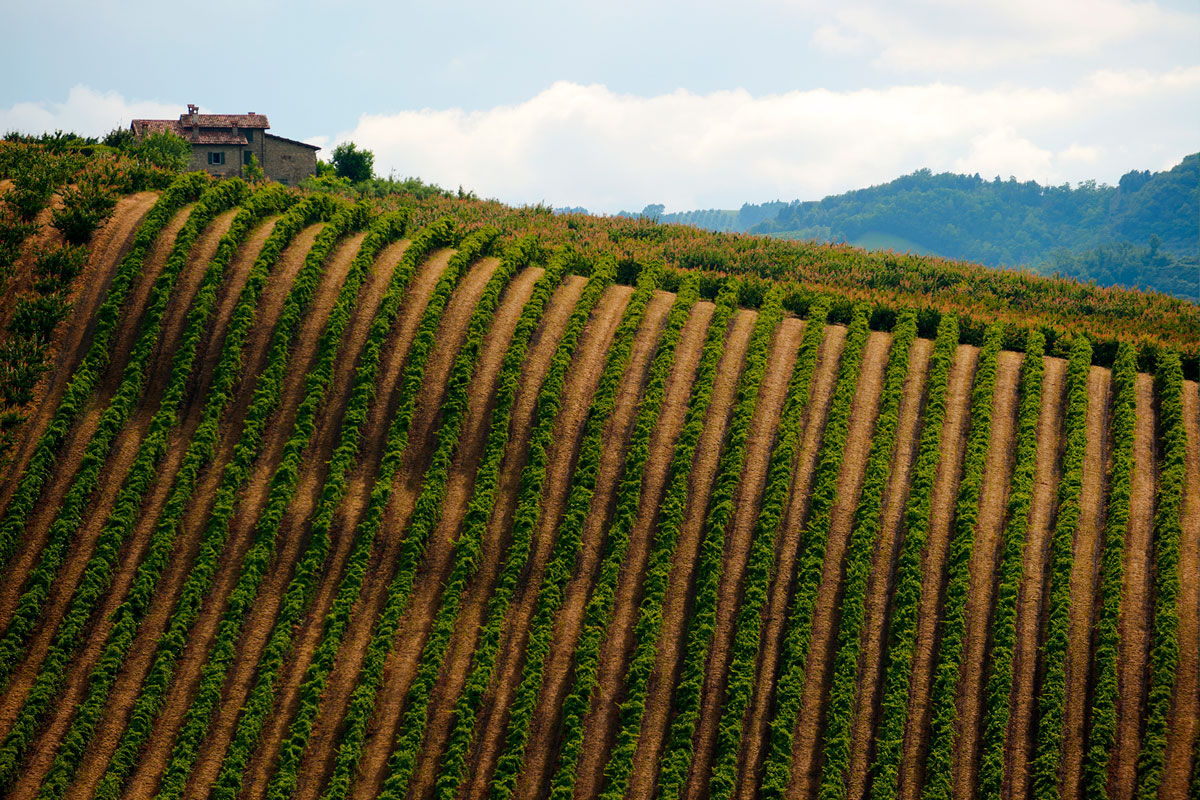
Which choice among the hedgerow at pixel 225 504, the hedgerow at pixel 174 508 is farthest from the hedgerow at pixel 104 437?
the hedgerow at pixel 225 504

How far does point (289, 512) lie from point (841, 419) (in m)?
19.4

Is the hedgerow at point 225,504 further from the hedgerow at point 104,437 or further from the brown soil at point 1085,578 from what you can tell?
the brown soil at point 1085,578

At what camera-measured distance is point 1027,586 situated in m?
26.0

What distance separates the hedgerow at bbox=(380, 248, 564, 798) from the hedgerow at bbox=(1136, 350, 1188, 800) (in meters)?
19.9

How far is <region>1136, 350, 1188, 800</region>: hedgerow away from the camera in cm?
2269

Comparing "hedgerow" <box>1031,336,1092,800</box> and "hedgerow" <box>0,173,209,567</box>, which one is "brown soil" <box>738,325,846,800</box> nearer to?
"hedgerow" <box>1031,336,1092,800</box>

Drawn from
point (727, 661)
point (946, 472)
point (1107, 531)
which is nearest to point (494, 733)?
point (727, 661)

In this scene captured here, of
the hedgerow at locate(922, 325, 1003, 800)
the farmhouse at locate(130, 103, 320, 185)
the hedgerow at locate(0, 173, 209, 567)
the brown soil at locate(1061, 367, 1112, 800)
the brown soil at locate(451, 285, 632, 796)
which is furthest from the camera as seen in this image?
the farmhouse at locate(130, 103, 320, 185)

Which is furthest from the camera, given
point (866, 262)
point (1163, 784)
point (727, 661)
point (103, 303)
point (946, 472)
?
point (866, 262)

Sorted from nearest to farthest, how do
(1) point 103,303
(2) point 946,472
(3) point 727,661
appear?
(3) point 727,661 < (2) point 946,472 < (1) point 103,303

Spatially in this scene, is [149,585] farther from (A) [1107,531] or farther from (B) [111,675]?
(A) [1107,531]

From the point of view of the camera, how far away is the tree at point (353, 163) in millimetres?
62781

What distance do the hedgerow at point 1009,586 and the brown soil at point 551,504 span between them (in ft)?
44.8

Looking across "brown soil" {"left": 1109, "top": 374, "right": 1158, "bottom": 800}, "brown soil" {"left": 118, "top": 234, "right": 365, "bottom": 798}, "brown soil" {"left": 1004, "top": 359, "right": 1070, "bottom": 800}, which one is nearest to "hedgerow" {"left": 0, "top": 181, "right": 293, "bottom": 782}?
"brown soil" {"left": 118, "top": 234, "right": 365, "bottom": 798}
